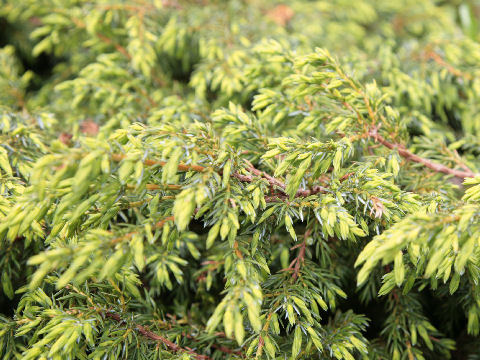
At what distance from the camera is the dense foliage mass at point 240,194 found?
3.48 ft

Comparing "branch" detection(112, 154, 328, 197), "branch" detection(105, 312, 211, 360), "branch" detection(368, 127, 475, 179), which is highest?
"branch" detection(112, 154, 328, 197)

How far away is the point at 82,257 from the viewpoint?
97 centimetres

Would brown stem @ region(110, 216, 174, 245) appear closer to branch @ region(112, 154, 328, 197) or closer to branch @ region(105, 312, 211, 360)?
branch @ region(112, 154, 328, 197)

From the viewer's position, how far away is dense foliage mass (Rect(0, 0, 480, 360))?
1.06m

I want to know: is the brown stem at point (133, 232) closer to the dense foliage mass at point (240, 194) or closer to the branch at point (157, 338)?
the dense foliage mass at point (240, 194)

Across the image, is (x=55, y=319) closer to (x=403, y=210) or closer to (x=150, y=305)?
(x=150, y=305)

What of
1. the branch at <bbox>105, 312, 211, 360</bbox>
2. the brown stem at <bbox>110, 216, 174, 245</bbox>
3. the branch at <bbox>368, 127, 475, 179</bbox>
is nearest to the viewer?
the brown stem at <bbox>110, 216, 174, 245</bbox>

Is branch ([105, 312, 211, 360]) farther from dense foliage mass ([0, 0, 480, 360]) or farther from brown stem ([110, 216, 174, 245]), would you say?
brown stem ([110, 216, 174, 245])

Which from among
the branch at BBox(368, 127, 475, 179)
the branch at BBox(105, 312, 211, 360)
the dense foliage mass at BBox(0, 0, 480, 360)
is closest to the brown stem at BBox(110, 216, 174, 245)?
the dense foliage mass at BBox(0, 0, 480, 360)

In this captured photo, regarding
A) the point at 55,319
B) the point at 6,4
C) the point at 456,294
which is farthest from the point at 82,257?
the point at 6,4

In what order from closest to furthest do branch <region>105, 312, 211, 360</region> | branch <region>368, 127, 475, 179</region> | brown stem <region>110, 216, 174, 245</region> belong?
brown stem <region>110, 216, 174, 245</region>
branch <region>105, 312, 211, 360</region>
branch <region>368, 127, 475, 179</region>

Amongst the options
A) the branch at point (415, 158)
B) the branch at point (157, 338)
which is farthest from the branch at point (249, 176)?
the branch at point (157, 338)

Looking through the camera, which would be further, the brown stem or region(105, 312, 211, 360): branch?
region(105, 312, 211, 360): branch

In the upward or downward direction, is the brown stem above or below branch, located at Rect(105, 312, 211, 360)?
above
